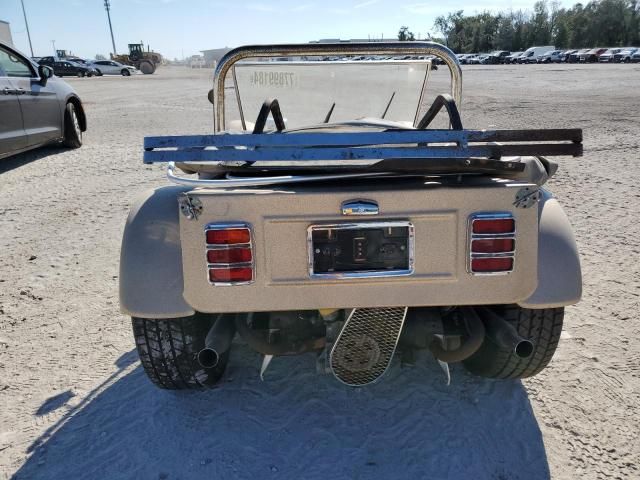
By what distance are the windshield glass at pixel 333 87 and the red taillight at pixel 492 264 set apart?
6.78ft

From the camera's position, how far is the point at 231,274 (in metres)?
2.04

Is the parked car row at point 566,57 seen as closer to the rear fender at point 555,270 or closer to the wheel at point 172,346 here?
the rear fender at point 555,270

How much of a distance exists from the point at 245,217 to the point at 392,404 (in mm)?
1217

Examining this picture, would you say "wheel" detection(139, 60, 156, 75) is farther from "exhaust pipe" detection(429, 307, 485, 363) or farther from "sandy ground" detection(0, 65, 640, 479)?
"exhaust pipe" detection(429, 307, 485, 363)

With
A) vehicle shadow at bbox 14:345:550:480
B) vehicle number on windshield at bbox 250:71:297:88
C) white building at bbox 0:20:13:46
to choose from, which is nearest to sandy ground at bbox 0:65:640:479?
vehicle shadow at bbox 14:345:550:480

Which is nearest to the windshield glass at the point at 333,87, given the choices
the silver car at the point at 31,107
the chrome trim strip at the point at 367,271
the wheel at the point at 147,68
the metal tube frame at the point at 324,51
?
the metal tube frame at the point at 324,51

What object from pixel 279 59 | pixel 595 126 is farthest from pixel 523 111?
pixel 279 59

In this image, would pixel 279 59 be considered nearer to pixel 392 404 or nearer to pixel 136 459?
pixel 392 404

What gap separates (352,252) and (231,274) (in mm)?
465

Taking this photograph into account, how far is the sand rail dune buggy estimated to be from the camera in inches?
79.0

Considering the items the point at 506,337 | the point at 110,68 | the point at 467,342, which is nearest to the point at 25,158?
the point at 467,342

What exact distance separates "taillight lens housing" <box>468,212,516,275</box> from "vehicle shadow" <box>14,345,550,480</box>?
31.5 inches

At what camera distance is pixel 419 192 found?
200 centimetres

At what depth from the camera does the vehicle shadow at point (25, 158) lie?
7.76 metres
